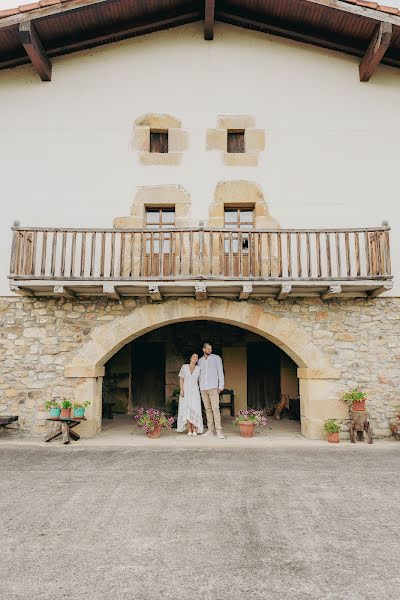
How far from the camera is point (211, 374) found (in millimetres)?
7410

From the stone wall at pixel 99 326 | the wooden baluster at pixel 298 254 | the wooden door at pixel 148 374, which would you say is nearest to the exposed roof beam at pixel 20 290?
the stone wall at pixel 99 326

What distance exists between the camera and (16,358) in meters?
7.36

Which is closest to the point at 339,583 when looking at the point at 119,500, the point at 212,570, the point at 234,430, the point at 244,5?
the point at 212,570

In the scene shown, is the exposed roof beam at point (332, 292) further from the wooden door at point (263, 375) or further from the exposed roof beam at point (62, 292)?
the exposed roof beam at point (62, 292)

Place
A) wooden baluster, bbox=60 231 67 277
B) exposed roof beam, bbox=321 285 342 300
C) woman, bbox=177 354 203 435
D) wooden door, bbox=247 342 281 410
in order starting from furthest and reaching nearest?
wooden door, bbox=247 342 281 410
woman, bbox=177 354 203 435
wooden baluster, bbox=60 231 67 277
exposed roof beam, bbox=321 285 342 300

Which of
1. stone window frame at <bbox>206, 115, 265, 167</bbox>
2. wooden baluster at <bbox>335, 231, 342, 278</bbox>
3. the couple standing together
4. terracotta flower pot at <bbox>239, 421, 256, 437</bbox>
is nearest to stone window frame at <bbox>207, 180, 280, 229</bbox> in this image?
stone window frame at <bbox>206, 115, 265, 167</bbox>

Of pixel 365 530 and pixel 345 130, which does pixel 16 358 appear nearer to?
pixel 365 530

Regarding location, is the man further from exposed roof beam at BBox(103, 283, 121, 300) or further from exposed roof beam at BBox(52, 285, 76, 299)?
exposed roof beam at BBox(52, 285, 76, 299)

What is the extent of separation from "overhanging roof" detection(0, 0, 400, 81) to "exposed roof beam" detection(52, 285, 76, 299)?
4.32m

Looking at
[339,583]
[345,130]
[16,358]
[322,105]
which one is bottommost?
[339,583]

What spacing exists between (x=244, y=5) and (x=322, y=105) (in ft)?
8.12

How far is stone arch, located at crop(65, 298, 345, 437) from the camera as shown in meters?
7.21

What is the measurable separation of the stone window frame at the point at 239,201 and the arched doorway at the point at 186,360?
338cm

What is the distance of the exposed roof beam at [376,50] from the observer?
7.36 metres
